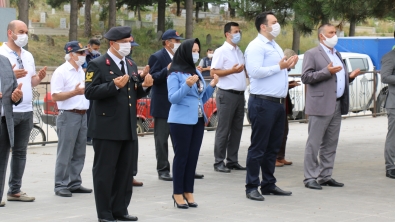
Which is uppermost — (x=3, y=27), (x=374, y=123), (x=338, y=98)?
(x=3, y=27)

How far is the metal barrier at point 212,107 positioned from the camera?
1367cm

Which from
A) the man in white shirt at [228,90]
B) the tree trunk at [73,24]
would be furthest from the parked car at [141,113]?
the tree trunk at [73,24]

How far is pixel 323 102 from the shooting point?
344 inches

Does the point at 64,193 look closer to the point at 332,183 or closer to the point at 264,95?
the point at 264,95

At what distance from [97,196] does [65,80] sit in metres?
2.12

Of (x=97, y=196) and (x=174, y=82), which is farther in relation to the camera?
(x=174, y=82)

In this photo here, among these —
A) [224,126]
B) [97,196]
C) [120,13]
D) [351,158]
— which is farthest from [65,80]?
[120,13]

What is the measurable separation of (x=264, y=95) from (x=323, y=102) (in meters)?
1.01

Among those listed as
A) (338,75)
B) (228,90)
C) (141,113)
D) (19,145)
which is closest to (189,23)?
(141,113)

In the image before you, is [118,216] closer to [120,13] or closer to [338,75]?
[338,75]

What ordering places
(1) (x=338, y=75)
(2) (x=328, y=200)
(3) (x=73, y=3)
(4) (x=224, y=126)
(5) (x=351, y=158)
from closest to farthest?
(2) (x=328, y=200) → (1) (x=338, y=75) → (4) (x=224, y=126) → (5) (x=351, y=158) → (3) (x=73, y=3)

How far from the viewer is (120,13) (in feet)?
197

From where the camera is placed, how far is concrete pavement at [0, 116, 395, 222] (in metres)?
7.24

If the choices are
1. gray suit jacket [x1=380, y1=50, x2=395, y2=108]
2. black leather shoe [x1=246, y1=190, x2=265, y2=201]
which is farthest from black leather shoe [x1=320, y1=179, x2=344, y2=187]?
gray suit jacket [x1=380, y1=50, x2=395, y2=108]
